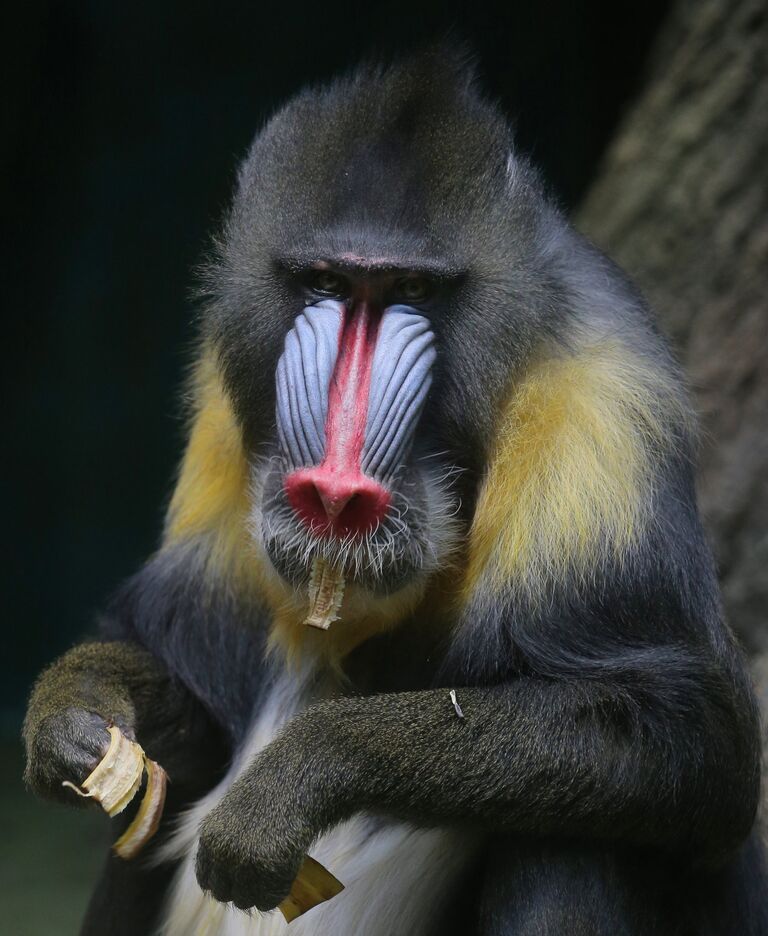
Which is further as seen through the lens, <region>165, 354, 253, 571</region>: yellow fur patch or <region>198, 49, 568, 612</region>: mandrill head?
<region>165, 354, 253, 571</region>: yellow fur patch

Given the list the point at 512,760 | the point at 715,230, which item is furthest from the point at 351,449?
the point at 715,230

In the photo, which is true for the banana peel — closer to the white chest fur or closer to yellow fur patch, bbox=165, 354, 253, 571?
the white chest fur

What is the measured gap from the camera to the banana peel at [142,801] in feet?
10.6

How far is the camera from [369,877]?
3.62m

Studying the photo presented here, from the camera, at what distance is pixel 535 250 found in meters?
3.48

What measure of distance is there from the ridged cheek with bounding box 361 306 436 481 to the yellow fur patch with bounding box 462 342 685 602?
10.9 inches

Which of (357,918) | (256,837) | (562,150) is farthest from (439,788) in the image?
(562,150)

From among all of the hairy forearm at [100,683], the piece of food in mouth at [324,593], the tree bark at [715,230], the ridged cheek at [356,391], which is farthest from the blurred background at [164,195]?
the piece of food in mouth at [324,593]

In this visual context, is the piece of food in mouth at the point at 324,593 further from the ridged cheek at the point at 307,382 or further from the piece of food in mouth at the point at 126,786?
the piece of food in mouth at the point at 126,786

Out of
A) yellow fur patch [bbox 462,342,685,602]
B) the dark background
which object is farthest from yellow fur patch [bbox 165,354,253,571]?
the dark background

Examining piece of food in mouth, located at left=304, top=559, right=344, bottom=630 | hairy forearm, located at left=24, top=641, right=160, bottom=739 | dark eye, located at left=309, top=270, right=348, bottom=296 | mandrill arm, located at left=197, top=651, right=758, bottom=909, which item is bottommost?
hairy forearm, located at left=24, top=641, right=160, bottom=739

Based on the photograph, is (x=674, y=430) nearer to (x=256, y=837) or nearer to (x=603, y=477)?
(x=603, y=477)

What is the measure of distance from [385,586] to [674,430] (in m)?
0.86

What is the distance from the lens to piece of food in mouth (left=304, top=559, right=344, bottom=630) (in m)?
3.22
